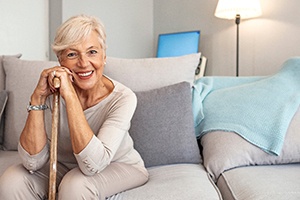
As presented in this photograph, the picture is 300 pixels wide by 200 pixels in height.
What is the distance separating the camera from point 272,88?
1.83m

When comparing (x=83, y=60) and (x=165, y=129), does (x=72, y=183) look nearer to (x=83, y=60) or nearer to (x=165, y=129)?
(x=83, y=60)

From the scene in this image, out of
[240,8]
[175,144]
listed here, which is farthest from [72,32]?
[240,8]

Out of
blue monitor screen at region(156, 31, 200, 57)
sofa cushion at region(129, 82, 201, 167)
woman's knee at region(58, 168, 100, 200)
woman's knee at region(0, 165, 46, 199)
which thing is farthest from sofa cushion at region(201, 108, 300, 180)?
blue monitor screen at region(156, 31, 200, 57)

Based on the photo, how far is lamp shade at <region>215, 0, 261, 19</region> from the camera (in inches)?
121

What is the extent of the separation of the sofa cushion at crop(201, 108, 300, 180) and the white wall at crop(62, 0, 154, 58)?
2.45 metres

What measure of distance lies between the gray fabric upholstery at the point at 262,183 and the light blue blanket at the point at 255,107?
0.38 ft

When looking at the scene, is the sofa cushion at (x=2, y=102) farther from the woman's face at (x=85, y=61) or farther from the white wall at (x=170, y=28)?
the white wall at (x=170, y=28)

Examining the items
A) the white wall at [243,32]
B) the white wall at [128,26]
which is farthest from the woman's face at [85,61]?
the white wall at [128,26]

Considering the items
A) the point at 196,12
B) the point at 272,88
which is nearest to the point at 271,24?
the point at 196,12

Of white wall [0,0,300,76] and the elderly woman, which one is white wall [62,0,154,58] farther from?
the elderly woman

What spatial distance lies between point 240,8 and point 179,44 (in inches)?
27.5

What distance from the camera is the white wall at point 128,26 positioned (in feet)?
12.8

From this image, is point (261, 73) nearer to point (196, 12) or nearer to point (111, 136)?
point (196, 12)

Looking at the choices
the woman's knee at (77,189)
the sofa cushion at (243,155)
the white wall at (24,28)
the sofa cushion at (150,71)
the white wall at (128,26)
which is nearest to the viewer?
the woman's knee at (77,189)
